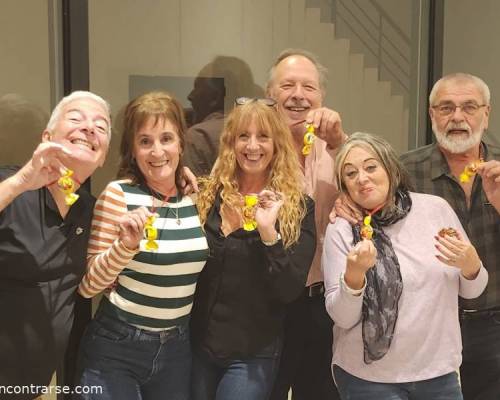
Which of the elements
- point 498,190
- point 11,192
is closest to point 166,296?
point 11,192

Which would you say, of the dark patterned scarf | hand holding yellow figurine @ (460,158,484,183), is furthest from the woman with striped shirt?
hand holding yellow figurine @ (460,158,484,183)

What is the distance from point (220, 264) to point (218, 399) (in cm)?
50

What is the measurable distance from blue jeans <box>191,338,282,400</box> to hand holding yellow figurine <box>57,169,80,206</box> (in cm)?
76

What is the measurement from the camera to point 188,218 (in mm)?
2461

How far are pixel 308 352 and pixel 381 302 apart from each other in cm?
60

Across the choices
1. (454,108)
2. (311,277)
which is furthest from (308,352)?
(454,108)

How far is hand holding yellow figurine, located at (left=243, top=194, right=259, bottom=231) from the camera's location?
2379 millimetres

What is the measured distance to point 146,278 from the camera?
2.35 m

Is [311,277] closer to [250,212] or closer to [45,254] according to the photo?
[250,212]

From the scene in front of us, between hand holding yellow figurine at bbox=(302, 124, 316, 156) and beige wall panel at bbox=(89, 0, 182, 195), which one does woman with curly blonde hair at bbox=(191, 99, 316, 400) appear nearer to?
hand holding yellow figurine at bbox=(302, 124, 316, 156)

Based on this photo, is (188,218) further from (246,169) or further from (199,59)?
(199,59)

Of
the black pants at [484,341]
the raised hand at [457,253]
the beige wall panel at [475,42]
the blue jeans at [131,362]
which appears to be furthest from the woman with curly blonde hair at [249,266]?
the beige wall panel at [475,42]

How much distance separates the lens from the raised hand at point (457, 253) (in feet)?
7.58

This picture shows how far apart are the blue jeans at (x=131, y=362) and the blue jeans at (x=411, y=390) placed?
2.11 feet
